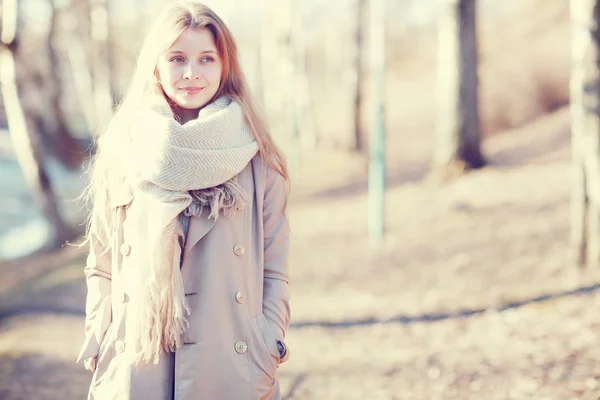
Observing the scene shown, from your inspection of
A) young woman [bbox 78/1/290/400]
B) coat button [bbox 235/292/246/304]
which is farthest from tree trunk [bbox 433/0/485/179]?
coat button [bbox 235/292/246/304]

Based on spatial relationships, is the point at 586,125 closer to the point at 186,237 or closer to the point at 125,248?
the point at 186,237

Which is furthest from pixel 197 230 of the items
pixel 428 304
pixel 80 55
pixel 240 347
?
pixel 80 55

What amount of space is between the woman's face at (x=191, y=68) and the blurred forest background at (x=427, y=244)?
1.11 meters

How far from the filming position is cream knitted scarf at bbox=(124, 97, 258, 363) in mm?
2391

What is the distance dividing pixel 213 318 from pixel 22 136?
8542mm

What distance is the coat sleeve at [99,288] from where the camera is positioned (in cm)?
255

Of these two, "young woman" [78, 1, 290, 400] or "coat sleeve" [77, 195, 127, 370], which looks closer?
"young woman" [78, 1, 290, 400]

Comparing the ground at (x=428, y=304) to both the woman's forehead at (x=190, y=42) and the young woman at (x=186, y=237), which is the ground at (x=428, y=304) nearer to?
the young woman at (x=186, y=237)

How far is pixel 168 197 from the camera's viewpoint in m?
2.39

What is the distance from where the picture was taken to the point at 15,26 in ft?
29.9

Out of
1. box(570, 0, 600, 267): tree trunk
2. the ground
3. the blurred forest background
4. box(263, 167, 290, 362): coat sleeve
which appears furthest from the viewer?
box(570, 0, 600, 267): tree trunk

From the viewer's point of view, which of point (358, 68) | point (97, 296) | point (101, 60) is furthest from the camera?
point (101, 60)

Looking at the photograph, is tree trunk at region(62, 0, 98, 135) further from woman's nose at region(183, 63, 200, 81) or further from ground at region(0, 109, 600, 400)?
woman's nose at region(183, 63, 200, 81)

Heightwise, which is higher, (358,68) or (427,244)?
(358,68)
